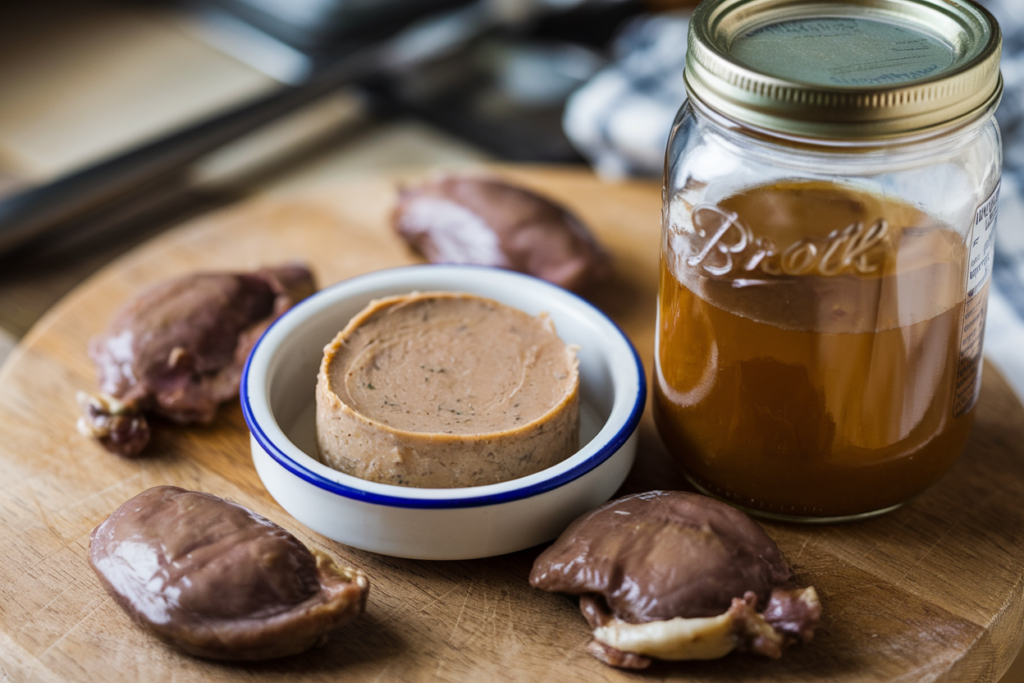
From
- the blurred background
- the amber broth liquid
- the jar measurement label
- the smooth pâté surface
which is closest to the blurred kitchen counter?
the blurred background

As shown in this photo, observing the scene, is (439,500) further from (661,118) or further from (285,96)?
(285,96)

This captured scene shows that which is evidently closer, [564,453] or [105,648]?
[105,648]

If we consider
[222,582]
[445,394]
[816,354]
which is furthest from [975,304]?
[222,582]

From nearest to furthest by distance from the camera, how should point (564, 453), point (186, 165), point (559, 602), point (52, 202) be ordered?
point (559, 602) → point (564, 453) → point (52, 202) → point (186, 165)

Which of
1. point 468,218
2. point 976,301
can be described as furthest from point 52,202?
point 976,301

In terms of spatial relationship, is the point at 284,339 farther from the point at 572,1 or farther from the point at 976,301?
the point at 572,1

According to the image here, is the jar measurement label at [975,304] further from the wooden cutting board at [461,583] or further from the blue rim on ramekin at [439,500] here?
the blue rim on ramekin at [439,500]
